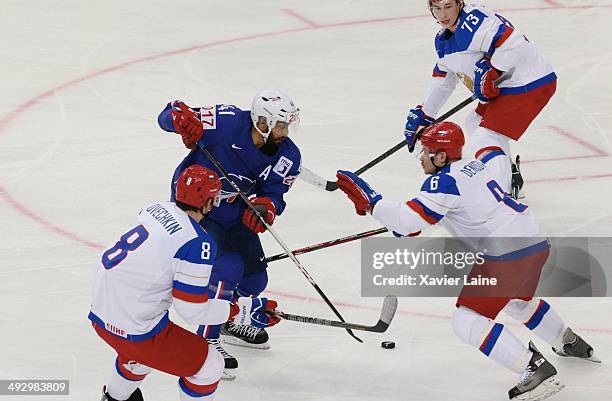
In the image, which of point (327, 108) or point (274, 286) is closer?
point (274, 286)

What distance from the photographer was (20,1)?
10.4 meters

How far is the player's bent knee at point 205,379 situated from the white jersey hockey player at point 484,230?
2.81ft

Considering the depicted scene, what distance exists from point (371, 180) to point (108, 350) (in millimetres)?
2329

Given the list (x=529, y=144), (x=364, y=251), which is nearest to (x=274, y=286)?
(x=364, y=251)

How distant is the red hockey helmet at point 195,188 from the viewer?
13.6ft

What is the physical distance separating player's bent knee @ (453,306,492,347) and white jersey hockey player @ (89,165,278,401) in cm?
88

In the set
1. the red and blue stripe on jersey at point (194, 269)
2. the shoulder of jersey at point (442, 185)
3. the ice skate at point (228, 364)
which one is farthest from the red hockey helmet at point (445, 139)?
the ice skate at point (228, 364)

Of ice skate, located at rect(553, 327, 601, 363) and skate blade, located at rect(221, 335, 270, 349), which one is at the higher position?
ice skate, located at rect(553, 327, 601, 363)

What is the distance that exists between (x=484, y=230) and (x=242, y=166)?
3.33ft

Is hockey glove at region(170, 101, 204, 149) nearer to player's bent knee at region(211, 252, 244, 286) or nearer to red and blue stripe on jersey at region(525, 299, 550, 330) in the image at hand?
player's bent knee at region(211, 252, 244, 286)

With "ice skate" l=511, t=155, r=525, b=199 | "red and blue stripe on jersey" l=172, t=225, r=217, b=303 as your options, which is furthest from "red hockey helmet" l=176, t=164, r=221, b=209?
"ice skate" l=511, t=155, r=525, b=199

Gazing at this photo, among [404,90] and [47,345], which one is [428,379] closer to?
[47,345]

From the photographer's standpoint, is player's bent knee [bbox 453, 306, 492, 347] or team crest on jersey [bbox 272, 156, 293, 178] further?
team crest on jersey [bbox 272, 156, 293, 178]

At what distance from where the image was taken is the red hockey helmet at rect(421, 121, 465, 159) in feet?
15.1
